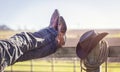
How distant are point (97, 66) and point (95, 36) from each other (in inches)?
4.9

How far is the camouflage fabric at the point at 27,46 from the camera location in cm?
140

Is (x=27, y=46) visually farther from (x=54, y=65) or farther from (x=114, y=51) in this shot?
→ (x=54, y=65)

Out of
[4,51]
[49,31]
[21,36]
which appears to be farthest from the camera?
[49,31]

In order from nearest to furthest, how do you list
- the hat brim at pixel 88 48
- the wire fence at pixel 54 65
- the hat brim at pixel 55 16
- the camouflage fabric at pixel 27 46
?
the camouflage fabric at pixel 27 46
the hat brim at pixel 88 48
the hat brim at pixel 55 16
the wire fence at pixel 54 65

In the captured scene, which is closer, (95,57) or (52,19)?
(95,57)

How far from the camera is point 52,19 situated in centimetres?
184

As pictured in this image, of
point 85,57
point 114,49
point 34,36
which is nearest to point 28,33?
point 34,36

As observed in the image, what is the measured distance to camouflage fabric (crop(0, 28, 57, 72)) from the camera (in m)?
1.40

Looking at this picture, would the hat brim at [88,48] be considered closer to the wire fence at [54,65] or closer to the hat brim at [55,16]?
the hat brim at [55,16]

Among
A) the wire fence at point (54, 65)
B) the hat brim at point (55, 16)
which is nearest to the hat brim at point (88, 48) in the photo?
the hat brim at point (55, 16)

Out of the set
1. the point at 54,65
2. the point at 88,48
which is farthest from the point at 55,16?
the point at 54,65

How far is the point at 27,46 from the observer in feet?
4.92

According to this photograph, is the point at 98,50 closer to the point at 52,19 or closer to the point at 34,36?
the point at 34,36

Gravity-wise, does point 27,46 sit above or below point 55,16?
below
